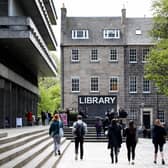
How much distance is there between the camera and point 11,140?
62.7 feet

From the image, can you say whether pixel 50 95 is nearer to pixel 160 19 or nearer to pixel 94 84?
pixel 94 84

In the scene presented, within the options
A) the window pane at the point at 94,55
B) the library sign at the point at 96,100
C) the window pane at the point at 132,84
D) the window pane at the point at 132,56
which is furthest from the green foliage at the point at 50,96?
the library sign at the point at 96,100

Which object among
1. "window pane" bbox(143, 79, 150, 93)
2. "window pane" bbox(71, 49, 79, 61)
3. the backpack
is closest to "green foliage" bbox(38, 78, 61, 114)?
"window pane" bbox(71, 49, 79, 61)

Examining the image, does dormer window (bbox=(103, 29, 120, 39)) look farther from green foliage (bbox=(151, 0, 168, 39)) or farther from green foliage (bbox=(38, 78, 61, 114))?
green foliage (bbox=(151, 0, 168, 39))

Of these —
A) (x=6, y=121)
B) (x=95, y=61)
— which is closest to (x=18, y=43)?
(x=6, y=121)

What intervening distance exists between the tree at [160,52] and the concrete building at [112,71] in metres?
20.6

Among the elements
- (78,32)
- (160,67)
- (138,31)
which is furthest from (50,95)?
(160,67)

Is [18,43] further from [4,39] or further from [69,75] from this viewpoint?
[69,75]

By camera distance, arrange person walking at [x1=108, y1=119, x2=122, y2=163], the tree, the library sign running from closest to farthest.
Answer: person walking at [x1=108, y1=119, x2=122, y2=163] < the tree < the library sign

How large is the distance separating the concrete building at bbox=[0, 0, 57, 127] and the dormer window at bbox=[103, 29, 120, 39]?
16.5 m

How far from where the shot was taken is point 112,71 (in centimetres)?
6962

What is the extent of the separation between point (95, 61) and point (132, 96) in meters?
6.28

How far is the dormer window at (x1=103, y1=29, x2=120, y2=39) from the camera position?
7138 centimetres

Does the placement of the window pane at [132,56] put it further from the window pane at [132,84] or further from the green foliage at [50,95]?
the green foliage at [50,95]
